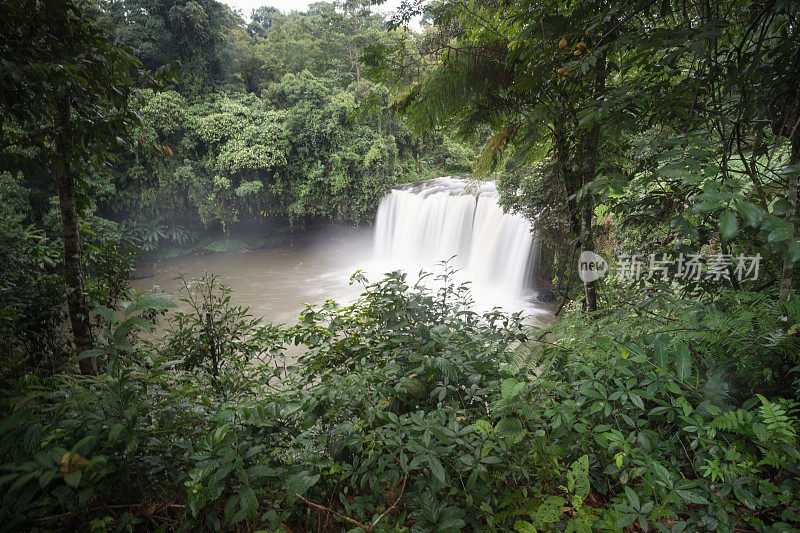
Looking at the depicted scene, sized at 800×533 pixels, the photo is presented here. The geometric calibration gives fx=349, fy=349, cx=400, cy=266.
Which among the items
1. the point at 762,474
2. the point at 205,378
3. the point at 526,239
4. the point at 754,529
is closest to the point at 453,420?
the point at 754,529

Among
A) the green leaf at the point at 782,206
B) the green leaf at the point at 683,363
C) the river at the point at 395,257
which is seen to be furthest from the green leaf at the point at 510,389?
the river at the point at 395,257

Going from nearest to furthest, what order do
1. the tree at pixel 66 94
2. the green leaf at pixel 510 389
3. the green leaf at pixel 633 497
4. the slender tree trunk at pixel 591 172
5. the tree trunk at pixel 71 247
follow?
the green leaf at pixel 633 497 < the green leaf at pixel 510 389 < the tree at pixel 66 94 < the tree trunk at pixel 71 247 < the slender tree trunk at pixel 591 172

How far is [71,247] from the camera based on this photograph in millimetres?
2406

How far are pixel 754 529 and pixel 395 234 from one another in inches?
528

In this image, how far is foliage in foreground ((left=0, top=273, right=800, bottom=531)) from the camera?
44.1 inches

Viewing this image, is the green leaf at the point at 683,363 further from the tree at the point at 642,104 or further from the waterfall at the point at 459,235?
the waterfall at the point at 459,235

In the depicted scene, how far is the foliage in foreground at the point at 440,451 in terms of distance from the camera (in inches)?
44.1

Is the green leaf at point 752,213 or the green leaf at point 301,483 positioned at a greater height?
the green leaf at point 752,213

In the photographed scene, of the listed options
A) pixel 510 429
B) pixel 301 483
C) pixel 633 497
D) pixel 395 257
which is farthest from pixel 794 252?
pixel 395 257

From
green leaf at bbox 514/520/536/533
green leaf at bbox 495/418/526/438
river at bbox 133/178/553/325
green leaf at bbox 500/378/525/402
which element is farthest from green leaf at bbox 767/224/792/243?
river at bbox 133/178/553/325

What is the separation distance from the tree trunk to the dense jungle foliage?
17 millimetres

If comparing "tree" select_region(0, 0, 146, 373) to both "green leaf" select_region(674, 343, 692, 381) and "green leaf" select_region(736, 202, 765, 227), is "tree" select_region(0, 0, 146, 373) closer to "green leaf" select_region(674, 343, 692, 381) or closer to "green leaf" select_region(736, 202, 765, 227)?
"green leaf" select_region(736, 202, 765, 227)

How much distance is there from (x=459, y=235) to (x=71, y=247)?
10326 millimetres

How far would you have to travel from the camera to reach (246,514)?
110 cm
